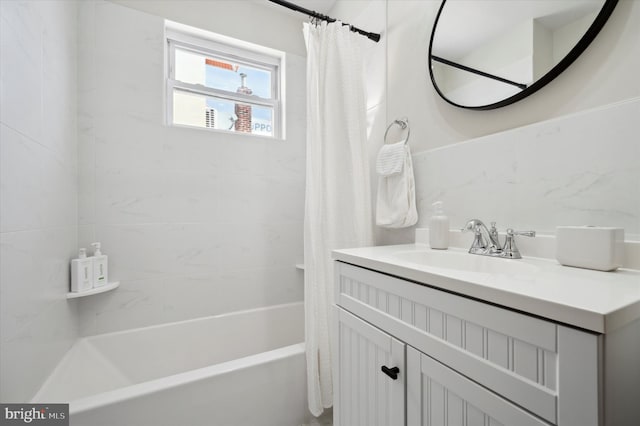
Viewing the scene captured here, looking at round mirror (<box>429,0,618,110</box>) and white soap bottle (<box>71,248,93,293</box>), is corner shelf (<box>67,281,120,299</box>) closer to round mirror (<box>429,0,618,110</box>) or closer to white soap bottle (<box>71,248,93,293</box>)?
white soap bottle (<box>71,248,93,293</box>)

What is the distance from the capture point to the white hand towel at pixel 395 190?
131 centimetres

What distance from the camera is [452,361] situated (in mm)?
614

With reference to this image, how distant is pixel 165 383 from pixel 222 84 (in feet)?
6.07

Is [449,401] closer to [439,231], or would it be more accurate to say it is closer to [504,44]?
[439,231]

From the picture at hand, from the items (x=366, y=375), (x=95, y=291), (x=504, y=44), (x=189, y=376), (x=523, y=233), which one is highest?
(x=504, y=44)

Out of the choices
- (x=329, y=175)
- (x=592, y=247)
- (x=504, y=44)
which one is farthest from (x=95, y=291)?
(x=504, y=44)

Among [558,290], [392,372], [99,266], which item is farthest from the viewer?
[99,266]

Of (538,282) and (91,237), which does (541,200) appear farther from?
(91,237)

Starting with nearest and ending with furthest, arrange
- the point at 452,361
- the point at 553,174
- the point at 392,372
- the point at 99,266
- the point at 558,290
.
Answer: the point at 558,290, the point at 452,361, the point at 392,372, the point at 553,174, the point at 99,266

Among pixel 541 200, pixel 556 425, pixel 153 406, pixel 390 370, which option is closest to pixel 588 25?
pixel 541 200

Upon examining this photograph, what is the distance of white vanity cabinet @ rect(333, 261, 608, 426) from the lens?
429 mm

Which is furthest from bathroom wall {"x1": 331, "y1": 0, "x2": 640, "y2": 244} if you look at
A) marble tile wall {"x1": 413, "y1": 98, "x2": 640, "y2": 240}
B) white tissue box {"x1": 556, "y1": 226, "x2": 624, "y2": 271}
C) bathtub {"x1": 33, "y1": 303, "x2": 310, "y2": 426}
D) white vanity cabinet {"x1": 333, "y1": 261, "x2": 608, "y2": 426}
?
bathtub {"x1": 33, "y1": 303, "x2": 310, "y2": 426}

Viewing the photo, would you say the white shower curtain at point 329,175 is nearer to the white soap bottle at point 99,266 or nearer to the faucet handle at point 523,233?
the faucet handle at point 523,233

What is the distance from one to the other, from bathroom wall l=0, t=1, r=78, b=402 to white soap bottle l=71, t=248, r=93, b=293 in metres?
0.03
